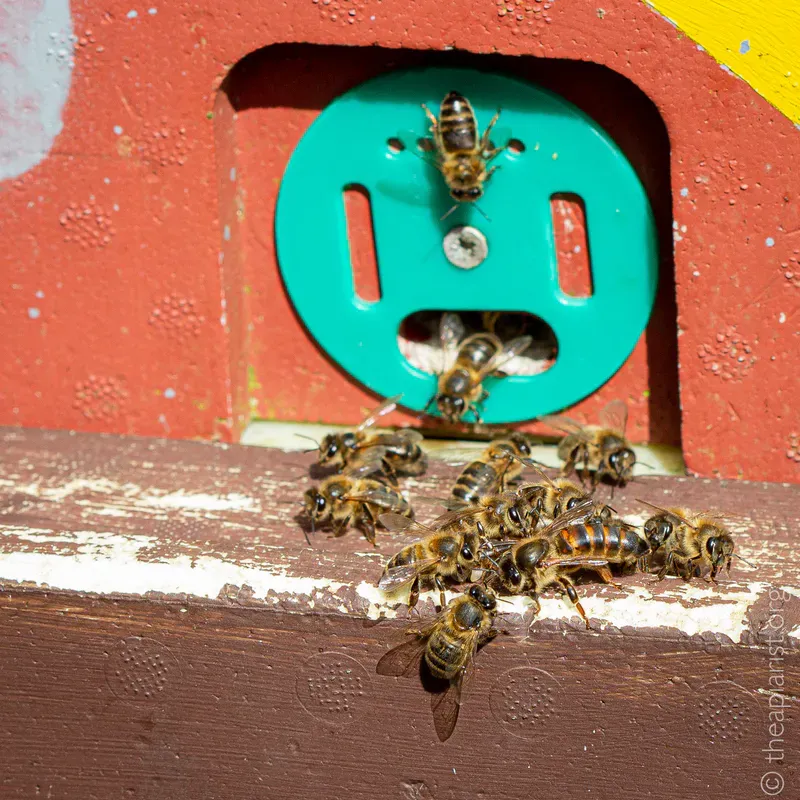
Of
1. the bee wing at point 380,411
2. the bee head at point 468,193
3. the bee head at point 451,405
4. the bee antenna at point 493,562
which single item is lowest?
the bee antenna at point 493,562

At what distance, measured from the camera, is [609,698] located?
1732mm

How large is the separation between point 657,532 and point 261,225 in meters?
1.04

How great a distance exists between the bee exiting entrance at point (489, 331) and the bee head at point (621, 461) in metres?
0.30

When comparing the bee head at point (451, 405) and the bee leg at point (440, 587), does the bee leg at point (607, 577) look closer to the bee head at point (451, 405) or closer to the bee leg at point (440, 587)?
the bee leg at point (440, 587)

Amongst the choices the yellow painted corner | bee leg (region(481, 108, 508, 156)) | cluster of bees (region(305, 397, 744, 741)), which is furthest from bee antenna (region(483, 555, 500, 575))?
the yellow painted corner

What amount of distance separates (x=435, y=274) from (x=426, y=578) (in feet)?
2.30

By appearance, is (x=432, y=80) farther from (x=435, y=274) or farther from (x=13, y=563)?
(x=13, y=563)

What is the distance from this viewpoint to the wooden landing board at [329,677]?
5.60 ft

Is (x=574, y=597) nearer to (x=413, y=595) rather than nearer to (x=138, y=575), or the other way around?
(x=413, y=595)

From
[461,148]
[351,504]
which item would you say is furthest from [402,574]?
[461,148]

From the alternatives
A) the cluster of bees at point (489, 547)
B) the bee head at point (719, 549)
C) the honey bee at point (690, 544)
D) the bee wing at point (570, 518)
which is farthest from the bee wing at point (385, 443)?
the bee head at point (719, 549)

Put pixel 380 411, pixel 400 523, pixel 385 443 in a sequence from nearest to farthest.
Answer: pixel 400 523, pixel 385 443, pixel 380 411

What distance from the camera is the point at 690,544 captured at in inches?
70.5

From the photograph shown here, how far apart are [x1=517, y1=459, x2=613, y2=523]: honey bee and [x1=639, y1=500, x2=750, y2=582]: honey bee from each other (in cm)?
9
